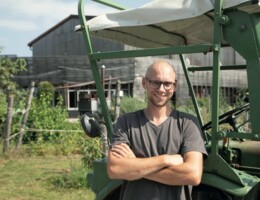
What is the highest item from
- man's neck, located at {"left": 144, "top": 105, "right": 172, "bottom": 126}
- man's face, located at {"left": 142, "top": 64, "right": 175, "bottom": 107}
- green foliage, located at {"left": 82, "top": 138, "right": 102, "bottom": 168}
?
man's face, located at {"left": 142, "top": 64, "right": 175, "bottom": 107}

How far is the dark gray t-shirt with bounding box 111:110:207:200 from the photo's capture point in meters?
2.75

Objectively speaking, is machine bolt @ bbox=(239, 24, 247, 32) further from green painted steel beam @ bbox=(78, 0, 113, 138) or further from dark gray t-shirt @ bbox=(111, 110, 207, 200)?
green painted steel beam @ bbox=(78, 0, 113, 138)

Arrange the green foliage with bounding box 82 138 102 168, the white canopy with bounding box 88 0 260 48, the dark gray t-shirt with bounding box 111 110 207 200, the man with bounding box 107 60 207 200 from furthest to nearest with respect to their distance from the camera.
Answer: the green foliage with bounding box 82 138 102 168, the white canopy with bounding box 88 0 260 48, the dark gray t-shirt with bounding box 111 110 207 200, the man with bounding box 107 60 207 200

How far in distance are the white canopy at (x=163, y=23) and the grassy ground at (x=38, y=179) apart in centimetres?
324

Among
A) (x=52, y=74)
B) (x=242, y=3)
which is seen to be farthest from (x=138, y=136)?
(x=52, y=74)

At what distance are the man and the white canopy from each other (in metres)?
0.51

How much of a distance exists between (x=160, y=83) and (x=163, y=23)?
1.04 meters

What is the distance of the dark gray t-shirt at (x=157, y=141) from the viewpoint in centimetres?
275

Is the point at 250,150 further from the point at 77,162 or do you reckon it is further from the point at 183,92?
the point at 183,92

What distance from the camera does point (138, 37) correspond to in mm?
4273

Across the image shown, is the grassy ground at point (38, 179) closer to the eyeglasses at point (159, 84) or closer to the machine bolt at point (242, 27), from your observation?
the eyeglasses at point (159, 84)

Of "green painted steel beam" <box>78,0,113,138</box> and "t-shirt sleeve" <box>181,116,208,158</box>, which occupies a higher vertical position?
"green painted steel beam" <box>78,0,113,138</box>

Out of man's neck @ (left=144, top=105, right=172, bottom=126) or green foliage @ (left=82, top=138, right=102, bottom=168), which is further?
green foliage @ (left=82, top=138, right=102, bottom=168)

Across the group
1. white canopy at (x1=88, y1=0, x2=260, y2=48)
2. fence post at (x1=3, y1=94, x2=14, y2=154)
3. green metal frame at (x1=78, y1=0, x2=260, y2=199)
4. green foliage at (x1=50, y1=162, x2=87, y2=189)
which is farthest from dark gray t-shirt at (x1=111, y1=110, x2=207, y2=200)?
fence post at (x1=3, y1=94, x2=14, y2=154)
